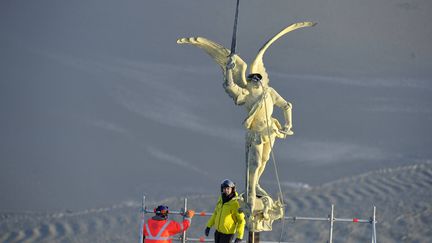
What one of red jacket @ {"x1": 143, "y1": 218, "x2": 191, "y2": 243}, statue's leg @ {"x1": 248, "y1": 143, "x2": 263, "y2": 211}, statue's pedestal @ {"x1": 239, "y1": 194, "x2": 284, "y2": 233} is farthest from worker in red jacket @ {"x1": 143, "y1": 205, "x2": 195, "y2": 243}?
statue's leg @ {"x1": 248, "y1": 143, "x2": 263, "y2": 211}

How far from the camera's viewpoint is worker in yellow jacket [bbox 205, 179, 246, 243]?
39.3ft

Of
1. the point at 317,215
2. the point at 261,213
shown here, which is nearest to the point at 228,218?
the point at 261,213

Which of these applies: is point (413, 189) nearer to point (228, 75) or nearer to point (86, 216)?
point (86, 216)

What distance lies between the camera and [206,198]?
21969 mm

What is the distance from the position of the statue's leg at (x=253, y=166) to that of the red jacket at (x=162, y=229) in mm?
1182

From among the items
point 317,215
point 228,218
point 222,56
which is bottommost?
point 228,218

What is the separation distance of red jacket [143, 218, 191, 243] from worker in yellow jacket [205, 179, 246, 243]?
466mm

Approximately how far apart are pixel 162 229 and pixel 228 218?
114 centimetres

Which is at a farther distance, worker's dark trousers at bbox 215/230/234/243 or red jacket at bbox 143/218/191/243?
worker's dark trousers at bbox 215/230/234/243

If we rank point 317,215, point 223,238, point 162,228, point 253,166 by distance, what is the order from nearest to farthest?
point 162,228
point 223,238
point 253,166
point 317,215

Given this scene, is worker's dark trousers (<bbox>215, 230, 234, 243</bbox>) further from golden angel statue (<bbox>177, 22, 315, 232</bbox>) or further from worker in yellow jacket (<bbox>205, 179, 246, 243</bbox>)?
golden angel statue (<bbox>177, 22, 315, 232</bbox>)

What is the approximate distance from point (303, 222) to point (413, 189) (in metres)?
4.32

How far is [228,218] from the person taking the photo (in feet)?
39.4

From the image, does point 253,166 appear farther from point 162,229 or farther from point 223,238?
point 162,229
